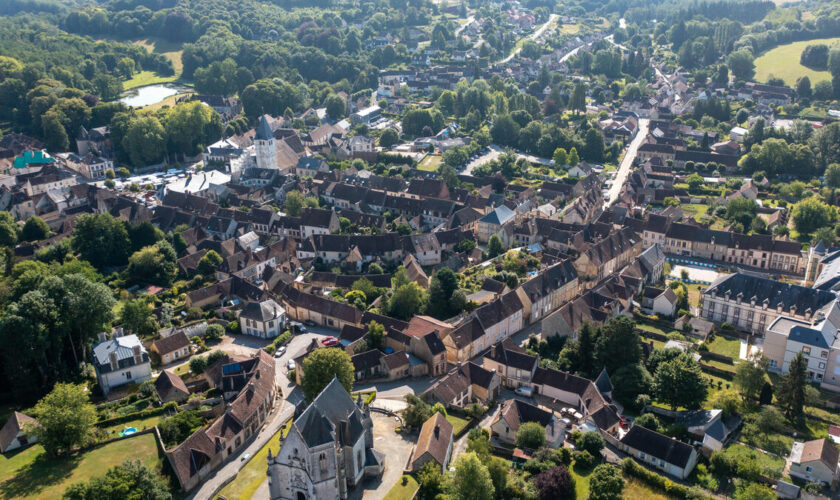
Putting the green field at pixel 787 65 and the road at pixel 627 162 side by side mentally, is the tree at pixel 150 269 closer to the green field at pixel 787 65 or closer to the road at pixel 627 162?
the road at pixel 627 162

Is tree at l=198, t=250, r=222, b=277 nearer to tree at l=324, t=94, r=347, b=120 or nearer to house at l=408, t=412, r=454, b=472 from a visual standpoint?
house at l=408, t=412, r=454, b=472

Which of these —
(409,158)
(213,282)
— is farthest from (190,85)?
(213,282)

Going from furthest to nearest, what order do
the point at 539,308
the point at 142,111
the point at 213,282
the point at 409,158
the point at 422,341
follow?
the point at 142,111, the point at 409,158, the point at 213,282, the point at 539,308, the point at 422,341

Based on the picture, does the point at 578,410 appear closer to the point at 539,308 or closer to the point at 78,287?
the point at 539,308

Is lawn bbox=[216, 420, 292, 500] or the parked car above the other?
lawn bbox=[216, 420, 292, 500]

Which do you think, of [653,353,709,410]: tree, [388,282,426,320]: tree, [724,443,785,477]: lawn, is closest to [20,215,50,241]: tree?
[388,282,426,320]: tree

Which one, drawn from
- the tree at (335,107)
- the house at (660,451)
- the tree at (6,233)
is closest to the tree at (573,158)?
the tree at (335,107)
